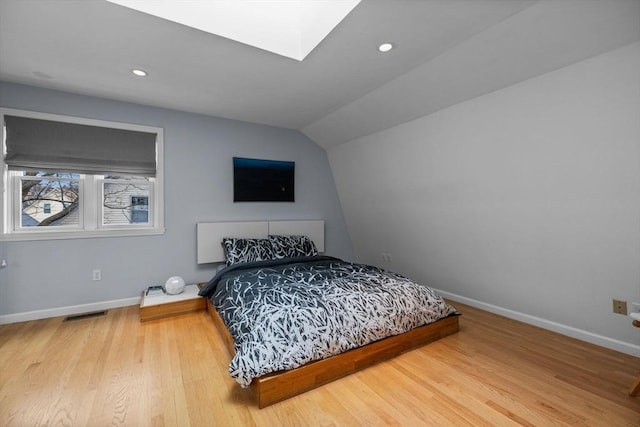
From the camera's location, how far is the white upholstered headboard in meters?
3.59

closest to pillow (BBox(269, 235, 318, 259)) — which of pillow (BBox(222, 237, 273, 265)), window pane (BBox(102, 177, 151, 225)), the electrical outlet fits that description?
pillow (BBox(222, 237, 273, 265))

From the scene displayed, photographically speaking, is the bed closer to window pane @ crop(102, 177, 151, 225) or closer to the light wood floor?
the light wood floor

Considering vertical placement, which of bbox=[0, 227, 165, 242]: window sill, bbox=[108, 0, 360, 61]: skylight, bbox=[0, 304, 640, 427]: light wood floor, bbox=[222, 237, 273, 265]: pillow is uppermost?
bbox=[108, 0, 360, 61]: skylight

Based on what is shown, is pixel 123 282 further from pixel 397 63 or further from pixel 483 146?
pixel 483 146

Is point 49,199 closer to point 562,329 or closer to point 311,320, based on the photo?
point 311,320

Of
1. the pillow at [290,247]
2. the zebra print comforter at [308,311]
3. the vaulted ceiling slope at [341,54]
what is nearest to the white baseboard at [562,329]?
the zebra print comforter at [308,311]

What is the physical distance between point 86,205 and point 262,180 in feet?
6.54

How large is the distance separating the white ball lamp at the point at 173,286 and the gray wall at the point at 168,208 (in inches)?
12.7

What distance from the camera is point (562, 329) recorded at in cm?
260

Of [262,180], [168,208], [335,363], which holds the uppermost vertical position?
[262,180]

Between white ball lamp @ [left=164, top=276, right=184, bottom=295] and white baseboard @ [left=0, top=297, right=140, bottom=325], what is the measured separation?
0.48 m

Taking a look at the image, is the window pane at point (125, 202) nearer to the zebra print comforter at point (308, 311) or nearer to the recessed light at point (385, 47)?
the zebra print comforter at point (308, 311)

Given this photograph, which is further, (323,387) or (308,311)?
(308,311)

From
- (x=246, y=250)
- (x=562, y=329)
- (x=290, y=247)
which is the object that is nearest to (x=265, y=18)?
(x=246, y=250)
